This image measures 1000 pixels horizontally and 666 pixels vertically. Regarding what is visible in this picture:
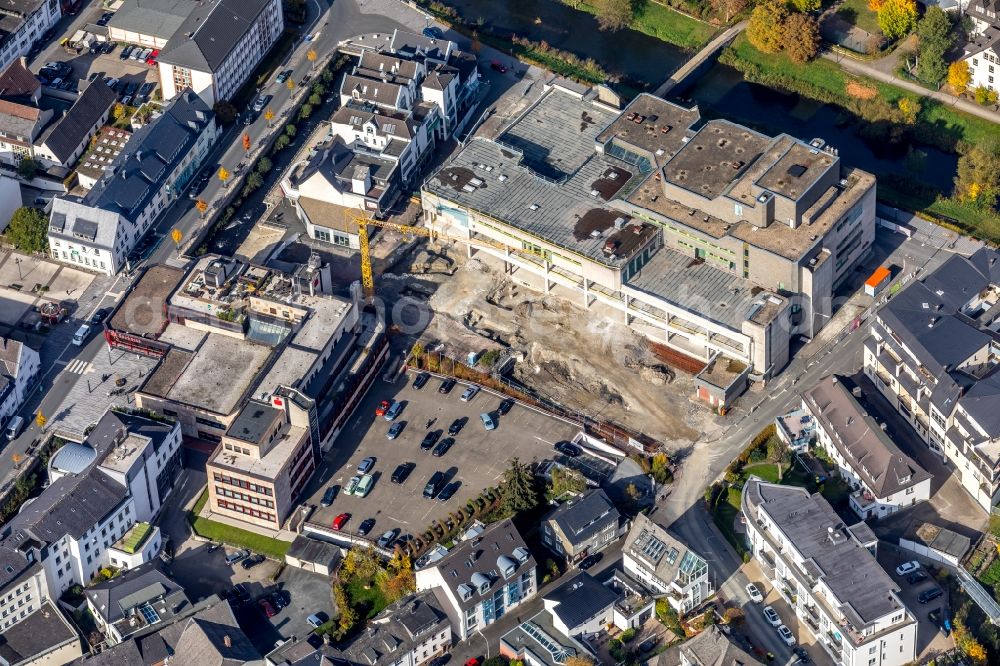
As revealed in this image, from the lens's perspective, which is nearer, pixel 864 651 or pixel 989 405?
pixel 864 651

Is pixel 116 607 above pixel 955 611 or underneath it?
underneath

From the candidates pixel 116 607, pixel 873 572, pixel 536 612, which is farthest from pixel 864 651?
pixel 116 607

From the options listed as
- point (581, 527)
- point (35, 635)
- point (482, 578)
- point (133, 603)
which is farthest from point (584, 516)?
point (35, 635)

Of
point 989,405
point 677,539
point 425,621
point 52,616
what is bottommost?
point 52,616

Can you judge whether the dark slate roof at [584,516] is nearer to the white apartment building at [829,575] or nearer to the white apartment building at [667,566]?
the white apartment building at [667,566]

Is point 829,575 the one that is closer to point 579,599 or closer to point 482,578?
point 579,599

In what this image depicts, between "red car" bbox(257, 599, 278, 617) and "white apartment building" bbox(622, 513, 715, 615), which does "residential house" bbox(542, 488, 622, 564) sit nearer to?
"white apartment building" bbox(622, 513, 715, 615)

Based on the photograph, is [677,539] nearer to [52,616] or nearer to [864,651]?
[864,651]
